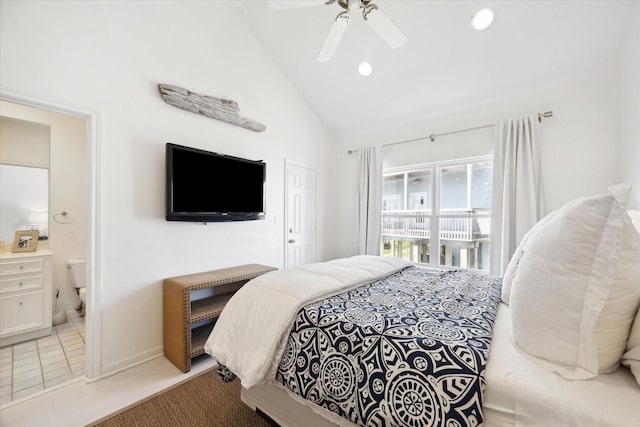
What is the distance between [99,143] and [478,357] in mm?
2677

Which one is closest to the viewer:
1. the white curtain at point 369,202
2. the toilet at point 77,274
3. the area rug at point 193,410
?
the area rug at point 193,410

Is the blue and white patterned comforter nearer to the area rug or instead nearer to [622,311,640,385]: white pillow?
[622,311,640,385]: white pillow

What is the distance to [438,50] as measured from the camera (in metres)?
2.73

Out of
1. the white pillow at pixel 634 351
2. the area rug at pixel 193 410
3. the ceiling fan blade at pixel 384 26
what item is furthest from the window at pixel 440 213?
the area rug at pixel 193 410

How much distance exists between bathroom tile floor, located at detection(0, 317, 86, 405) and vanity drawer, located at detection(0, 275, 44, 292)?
1.69 feet

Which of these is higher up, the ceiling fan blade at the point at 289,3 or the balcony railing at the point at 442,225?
the ceiling fan blade at the point at 289,3

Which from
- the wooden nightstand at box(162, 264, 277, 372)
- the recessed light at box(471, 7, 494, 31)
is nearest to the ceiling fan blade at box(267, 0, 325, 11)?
the recessed light at box(471, 7, 494, 31)

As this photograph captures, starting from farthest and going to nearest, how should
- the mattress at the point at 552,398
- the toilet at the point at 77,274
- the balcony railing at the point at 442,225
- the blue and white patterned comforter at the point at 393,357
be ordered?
the balcony railing at the point at 442,225 < the toilet at the point at 77,274 < the blue and white patterned comforter at the point at 393,357 < the mattress at the point at 552,398

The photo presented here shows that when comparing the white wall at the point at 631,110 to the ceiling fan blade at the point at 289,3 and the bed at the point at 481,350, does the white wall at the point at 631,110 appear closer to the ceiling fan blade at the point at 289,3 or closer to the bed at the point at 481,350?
the bed at the point at 481,350

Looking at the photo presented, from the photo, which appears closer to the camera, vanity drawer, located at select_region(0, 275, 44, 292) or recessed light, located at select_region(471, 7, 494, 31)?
recessed light, located at select_region(471, 7, 494, 31)

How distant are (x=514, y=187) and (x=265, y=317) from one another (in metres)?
2.92

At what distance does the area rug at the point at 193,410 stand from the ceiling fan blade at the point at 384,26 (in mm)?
2652

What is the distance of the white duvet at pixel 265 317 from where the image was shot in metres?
1.23

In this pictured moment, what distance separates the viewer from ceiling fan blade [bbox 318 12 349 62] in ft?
5.93
